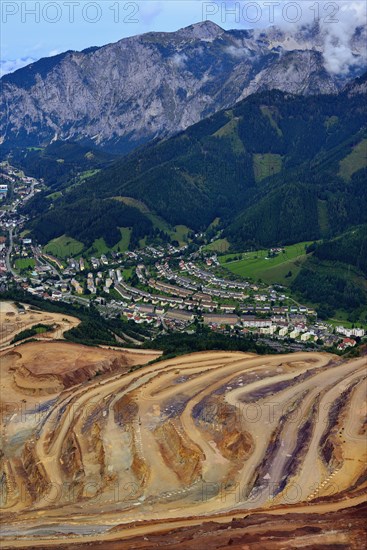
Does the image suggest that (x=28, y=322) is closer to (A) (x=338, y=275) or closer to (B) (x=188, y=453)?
(B) (x=188, y=453)

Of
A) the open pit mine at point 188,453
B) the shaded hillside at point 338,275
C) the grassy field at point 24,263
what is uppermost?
the grassy field at point 24,263

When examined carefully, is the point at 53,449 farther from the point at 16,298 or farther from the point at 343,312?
the point at 343,312

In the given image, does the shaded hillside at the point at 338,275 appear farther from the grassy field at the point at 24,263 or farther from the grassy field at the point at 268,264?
the grassy field at the point at 24,263

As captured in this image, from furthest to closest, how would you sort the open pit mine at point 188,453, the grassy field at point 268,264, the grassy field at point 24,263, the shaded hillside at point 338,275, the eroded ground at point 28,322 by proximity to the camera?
the grassy field at point 24,263
the grassy field at point 268,264
the shaded hillside at point 338,275
the eroded ground at point 28,322
the open pit mine at point 188,453

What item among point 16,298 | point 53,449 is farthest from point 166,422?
point 16,298

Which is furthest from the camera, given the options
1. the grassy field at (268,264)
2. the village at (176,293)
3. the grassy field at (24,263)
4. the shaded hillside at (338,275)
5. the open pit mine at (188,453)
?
the grassy field at (24,263)

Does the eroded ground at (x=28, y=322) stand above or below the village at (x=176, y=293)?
above

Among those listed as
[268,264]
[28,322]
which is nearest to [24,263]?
[268,264]

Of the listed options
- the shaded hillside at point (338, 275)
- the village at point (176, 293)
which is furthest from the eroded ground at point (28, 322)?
the shaded hillside at point (338, 275)
